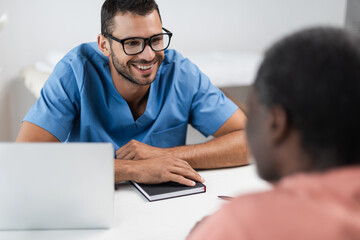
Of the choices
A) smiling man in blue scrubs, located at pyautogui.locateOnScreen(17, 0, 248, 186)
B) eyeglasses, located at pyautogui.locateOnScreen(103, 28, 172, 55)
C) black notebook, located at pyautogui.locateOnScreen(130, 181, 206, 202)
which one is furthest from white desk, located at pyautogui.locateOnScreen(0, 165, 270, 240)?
eyeglasses, located at pyautogui.locateOnScreen(103, 28, 172, 55)

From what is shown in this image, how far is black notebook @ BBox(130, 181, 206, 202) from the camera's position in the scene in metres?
0.90

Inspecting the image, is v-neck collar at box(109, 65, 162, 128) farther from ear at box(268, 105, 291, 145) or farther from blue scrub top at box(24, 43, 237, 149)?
ear at box(268, 105, 291, 145)

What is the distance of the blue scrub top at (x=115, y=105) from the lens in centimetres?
120

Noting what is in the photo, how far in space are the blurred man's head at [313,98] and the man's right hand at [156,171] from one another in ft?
1.66

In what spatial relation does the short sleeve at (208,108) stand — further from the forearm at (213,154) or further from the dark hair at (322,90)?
the dark hair at (322,90)

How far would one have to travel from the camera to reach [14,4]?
6.79 ft

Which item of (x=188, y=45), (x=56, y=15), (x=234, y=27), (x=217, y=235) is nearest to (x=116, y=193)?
(x=217, y=235)

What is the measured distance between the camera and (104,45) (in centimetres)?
124

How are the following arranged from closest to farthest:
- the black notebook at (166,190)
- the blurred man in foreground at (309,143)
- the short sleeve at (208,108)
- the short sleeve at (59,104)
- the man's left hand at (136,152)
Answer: the blurred man in foreground at (309,143) < the black notebook at (166,190) < the man's left hand at (136,152) < the short sleeve at (59,104) < the short sleeve at (208,108)

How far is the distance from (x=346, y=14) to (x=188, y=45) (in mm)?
1159

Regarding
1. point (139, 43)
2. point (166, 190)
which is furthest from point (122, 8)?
point (166, 190)

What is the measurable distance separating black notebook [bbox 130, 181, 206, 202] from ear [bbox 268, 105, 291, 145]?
1.58 ft

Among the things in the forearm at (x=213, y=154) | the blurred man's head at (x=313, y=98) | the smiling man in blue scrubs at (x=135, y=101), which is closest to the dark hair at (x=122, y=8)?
the smiling man in blue scrubs at (x=135, y=101)

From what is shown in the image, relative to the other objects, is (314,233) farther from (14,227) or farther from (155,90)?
(155,90)
